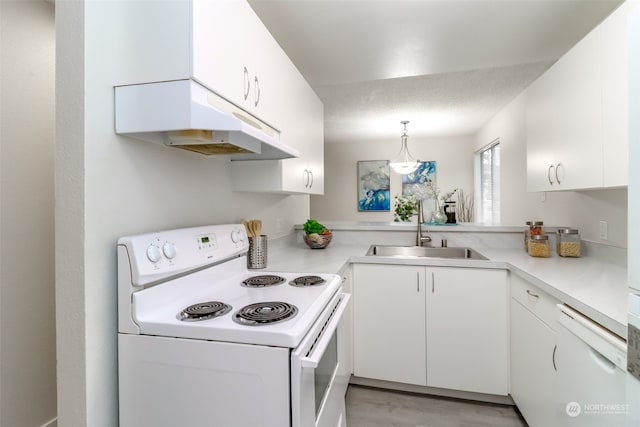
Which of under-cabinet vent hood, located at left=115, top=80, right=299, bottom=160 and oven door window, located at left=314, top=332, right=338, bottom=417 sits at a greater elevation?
under-cabinet vent hood, located at left=115, top=80, right=299, bottom=160

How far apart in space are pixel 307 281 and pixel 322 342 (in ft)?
1.47

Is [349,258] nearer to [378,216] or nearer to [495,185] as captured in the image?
[495,185]

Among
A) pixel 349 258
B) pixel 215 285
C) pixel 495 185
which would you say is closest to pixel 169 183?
pixel 215 285

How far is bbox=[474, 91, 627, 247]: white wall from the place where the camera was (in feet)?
5.95

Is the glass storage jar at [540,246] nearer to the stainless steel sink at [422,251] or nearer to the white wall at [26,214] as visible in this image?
the stainless steel sink at [422,251]

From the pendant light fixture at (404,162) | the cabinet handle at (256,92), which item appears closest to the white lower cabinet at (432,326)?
the cabinet handle at (256,92)

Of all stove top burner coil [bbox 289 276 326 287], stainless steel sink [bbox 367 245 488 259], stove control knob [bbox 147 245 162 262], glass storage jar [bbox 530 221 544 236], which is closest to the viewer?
stove control knob [bbox 147 245 162 262]

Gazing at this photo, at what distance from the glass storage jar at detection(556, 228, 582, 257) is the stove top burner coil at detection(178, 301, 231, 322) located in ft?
6.83

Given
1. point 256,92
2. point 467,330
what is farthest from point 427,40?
point 467,330

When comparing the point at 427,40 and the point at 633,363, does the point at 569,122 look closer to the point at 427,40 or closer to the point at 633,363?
the point at 427,40

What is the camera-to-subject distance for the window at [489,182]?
4.39 meters

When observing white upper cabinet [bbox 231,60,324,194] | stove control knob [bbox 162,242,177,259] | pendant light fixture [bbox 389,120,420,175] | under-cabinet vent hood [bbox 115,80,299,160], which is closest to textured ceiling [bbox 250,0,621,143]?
white upper cabinet [bbox 231,60,324,194]

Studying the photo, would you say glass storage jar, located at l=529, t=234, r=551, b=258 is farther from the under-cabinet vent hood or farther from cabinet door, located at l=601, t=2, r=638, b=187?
the under-cabinet vent hood

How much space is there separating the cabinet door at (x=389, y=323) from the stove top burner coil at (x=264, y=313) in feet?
3.50
